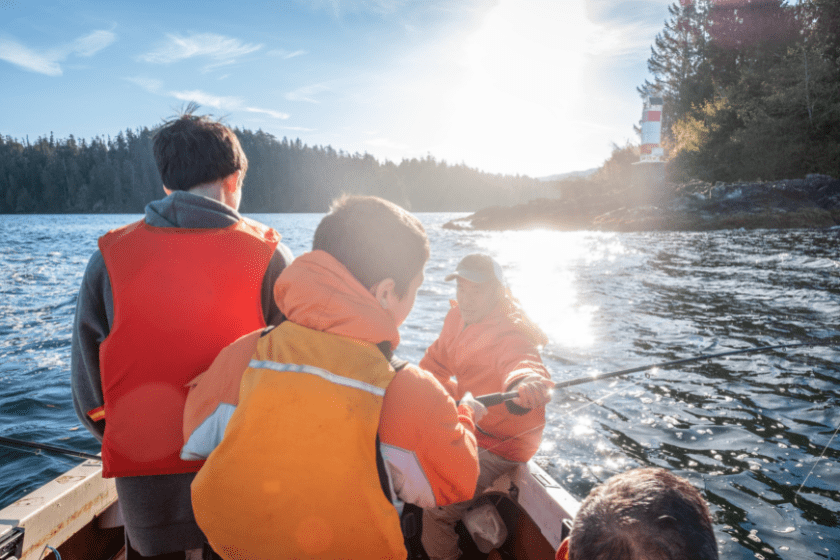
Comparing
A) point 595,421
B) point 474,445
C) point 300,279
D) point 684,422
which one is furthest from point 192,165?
point 684,422

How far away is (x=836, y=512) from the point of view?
159 inches

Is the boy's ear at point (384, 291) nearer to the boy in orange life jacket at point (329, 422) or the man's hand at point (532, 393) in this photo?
the boy in orange life jacket at point (329, 422)

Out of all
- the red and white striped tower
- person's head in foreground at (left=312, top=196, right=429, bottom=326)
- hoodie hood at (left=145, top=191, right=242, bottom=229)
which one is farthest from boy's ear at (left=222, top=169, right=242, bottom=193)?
the red and white striped tower

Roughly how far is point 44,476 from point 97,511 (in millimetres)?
2990

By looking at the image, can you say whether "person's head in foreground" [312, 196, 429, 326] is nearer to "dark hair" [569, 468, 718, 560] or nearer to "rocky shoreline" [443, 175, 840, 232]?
"dark hair" [569, 468, 718, 560]

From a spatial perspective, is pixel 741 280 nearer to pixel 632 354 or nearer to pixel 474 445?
pixel 632 354

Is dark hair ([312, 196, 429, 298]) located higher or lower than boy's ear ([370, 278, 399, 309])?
higher

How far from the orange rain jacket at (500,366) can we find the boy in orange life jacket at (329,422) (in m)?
1.69

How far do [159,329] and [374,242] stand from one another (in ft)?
2.71

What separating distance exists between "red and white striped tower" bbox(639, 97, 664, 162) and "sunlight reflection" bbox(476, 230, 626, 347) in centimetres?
707

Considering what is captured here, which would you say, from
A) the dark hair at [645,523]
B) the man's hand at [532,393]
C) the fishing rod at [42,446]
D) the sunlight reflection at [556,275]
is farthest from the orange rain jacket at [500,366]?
the sunlight reflection at [556,275]

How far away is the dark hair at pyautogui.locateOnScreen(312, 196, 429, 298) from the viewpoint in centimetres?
146

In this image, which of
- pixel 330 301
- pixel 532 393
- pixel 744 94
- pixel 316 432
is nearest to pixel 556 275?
pixel 532 393

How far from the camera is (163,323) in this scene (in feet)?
5.44
